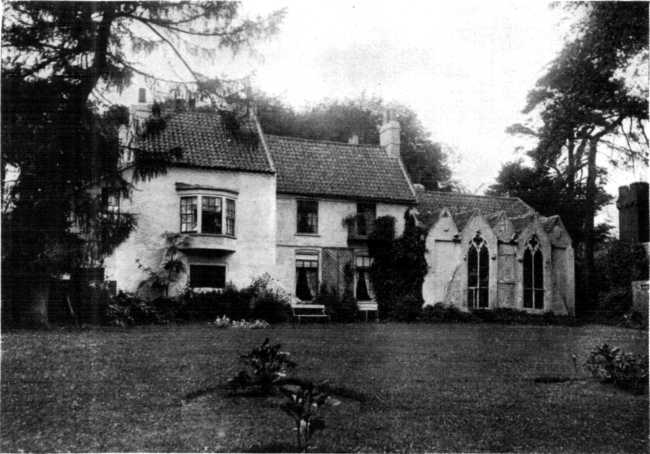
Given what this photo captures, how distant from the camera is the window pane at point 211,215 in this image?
25578 mm

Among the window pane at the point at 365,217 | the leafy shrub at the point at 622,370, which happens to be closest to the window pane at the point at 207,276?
the window pane at the point at 365,217

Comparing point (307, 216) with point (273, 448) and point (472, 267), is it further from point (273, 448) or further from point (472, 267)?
point (273, 448)

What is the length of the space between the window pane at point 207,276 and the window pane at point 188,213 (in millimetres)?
1579

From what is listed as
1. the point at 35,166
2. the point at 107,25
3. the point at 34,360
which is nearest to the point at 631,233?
the point at 107,25

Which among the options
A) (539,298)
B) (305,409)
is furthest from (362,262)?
(305,409)

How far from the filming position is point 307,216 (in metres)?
28.7

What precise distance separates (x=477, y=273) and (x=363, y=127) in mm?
13663

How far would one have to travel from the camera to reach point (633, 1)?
1245 centimetres

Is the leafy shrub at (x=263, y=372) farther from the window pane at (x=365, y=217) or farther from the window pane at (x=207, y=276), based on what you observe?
the window pane at (x=365, y=217)

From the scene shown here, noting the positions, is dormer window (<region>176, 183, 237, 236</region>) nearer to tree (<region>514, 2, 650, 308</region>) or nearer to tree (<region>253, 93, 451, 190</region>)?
tree (<region>253, 93, 451, 190</region>)

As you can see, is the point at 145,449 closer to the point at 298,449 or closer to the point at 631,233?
the point at 298,449

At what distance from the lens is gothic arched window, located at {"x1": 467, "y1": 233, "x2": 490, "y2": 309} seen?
28.5 metres

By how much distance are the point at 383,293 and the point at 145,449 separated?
71.0 feet

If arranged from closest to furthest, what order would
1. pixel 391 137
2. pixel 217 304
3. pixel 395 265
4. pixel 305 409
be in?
pixel 305 409 → pixel 217 304 → pixel 395 265 → pixel 391 137
